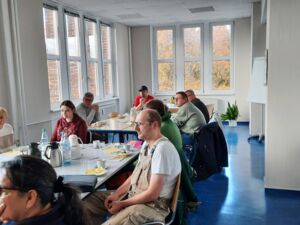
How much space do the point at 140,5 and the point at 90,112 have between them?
2.46 meters

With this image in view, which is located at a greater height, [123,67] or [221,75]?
[123,67]

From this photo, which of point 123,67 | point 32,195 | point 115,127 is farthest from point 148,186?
point 123,67

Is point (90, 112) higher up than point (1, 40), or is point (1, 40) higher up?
point (1, 40)

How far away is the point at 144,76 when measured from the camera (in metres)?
8.95

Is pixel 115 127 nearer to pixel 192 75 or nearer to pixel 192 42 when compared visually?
pixel 192 75

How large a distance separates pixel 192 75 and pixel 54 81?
430 centimetres

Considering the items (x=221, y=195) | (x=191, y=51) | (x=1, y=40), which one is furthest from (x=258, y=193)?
(x=191, y=51)

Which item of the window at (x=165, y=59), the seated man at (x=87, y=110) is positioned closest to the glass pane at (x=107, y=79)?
the window at (x=165, y=59)

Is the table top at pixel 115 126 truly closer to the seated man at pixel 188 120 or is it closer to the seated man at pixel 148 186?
the seated man at pixel 188 120

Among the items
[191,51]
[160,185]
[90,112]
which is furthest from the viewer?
[191,51]

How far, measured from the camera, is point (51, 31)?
5676 millimetres

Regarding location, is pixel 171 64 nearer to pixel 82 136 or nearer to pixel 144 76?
pixel 144 76

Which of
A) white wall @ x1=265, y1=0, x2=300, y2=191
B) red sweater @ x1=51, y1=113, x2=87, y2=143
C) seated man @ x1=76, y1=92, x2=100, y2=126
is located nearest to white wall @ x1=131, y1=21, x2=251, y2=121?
seated man @ x1=76, y1=92, x2=100, y2=126

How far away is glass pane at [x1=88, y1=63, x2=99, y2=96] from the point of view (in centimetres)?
701
